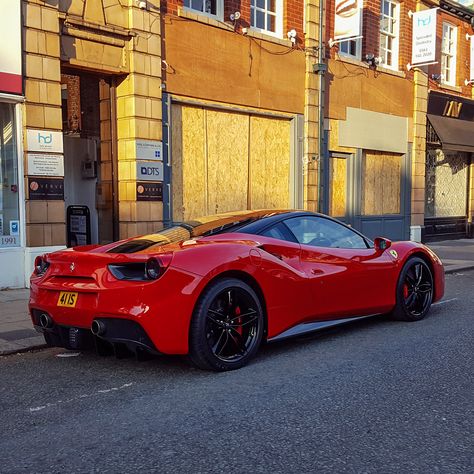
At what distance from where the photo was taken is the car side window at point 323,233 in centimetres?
554

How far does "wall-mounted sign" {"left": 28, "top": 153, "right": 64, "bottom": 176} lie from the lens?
29.5ft

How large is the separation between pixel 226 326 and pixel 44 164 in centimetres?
570

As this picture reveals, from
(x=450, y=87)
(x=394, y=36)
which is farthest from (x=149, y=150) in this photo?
(x=450, y=87)

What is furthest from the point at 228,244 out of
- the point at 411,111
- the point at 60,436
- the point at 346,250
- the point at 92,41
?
the point at 411,111

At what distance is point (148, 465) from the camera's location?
9.93ft

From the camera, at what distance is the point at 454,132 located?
18.2 m

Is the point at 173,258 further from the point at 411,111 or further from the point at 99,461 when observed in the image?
the point at 411,111

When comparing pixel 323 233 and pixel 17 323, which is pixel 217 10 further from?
pixel 17 323

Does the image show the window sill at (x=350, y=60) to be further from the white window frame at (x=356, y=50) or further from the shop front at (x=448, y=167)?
the shop front at (x=448, y=167)

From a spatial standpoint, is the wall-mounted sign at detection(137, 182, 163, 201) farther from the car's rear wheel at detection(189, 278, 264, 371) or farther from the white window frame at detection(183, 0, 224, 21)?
the car's rear wheel at detection(189, 278, 264, 371)

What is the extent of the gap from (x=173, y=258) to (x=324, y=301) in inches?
68.5

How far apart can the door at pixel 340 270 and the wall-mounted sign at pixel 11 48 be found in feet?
17.9

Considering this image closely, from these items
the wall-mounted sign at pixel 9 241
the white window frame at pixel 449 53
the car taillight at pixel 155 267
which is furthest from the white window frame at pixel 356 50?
the car taillight at pixel 155 267

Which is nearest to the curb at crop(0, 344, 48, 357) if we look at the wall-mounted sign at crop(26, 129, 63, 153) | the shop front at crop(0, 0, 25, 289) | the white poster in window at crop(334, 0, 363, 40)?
the shop front at crop(0, 0, 25, 289)
